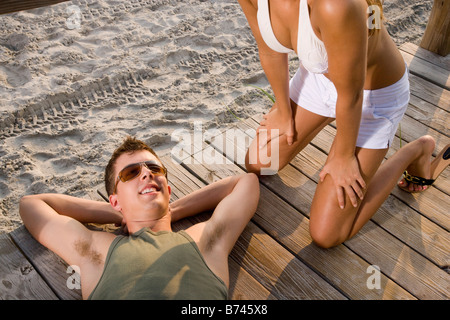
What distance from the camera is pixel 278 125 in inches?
105

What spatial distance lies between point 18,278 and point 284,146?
5.13ft

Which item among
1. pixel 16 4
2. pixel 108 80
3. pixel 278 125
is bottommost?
pixel 108 80

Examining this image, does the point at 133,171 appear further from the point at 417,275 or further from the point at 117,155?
the point at 417,275

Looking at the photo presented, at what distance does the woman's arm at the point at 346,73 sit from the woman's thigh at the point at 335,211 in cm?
4

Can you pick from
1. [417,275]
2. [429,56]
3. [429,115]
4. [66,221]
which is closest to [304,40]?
[417,275]

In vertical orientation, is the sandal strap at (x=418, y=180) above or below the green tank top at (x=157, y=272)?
below

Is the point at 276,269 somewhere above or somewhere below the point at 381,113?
below

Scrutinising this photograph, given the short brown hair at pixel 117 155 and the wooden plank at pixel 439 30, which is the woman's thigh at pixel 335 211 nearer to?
the short brown hair at pixel 117 155

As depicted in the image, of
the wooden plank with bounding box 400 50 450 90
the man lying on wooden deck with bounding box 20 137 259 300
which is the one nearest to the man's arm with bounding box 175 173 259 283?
the man lying on wooden deck with bounding box 20 137 259 300

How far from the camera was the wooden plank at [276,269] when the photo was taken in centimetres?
211

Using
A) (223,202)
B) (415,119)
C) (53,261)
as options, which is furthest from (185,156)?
(415,119)

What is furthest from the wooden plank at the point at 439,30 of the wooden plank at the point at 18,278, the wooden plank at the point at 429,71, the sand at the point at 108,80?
the wooden plank at the point at 18,278

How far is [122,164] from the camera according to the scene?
2.23 metres

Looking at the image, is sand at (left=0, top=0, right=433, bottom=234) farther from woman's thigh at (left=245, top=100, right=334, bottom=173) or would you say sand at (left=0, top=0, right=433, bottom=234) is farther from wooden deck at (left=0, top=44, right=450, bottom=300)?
woman's thigh at (left=245, top=100, right=334, bottom=173)
